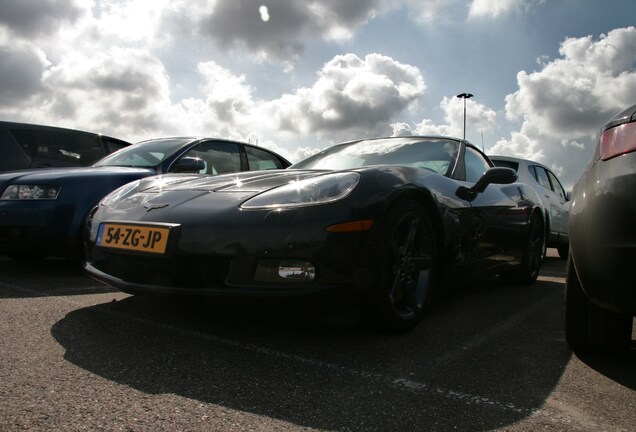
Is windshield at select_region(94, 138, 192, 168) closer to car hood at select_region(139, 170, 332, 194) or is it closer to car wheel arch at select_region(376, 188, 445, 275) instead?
car hood at select_region(139, 170, 332, 194)

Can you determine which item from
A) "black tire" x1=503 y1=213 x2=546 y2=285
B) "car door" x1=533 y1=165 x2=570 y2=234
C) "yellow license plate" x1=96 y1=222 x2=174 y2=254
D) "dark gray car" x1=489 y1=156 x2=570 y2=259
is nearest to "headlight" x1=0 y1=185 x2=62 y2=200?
"yellow license plate" x1=96 y1=222 x2=174 y2=254

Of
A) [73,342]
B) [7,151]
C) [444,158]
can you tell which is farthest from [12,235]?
[444,158]

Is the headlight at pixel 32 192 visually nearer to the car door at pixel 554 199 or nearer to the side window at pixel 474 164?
the side window at pixel 474 164

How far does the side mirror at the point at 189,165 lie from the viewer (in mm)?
4289

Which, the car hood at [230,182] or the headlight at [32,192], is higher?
the car hood at [230,182]

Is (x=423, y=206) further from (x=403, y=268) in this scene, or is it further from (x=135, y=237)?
(x=135, y=237)

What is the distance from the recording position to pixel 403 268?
8.21ft

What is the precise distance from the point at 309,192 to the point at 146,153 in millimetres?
2849

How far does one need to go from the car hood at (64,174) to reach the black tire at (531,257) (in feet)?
10.4

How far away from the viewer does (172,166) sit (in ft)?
14.6

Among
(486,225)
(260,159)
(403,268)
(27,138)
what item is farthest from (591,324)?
(27,138)

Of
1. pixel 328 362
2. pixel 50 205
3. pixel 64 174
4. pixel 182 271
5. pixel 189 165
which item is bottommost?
pixel 328 362

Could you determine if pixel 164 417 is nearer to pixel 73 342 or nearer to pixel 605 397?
pixel 73 342

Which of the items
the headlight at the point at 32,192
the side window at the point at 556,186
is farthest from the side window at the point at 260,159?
the side window at the point at 556,186
